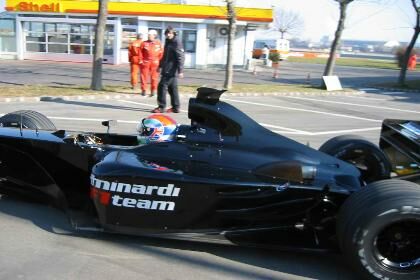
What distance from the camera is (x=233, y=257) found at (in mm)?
3752

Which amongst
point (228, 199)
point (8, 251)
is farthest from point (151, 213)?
point (8, 251)

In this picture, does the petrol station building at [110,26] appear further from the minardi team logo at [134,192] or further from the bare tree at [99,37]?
the minardi team logo at [134,192]

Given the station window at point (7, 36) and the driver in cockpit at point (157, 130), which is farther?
the station window at point (7, 36)

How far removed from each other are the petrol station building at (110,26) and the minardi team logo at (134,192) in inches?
889

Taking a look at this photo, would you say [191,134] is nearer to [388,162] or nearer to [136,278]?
[136,278]

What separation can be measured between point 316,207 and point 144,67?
1001 centimetres

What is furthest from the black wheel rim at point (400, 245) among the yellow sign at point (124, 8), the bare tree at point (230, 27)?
the yellow sign at point (124, 8)

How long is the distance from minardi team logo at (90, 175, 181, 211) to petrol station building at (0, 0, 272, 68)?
22576 mm

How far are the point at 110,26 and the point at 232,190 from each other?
24.1 m

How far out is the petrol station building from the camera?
84.5ft

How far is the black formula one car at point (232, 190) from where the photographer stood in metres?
3.25

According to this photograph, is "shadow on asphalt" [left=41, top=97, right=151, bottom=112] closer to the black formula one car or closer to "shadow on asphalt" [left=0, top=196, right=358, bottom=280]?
the black formula one car

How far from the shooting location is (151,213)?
3664 millimetres

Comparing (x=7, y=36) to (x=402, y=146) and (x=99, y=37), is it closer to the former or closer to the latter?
(x=99, y=37)
